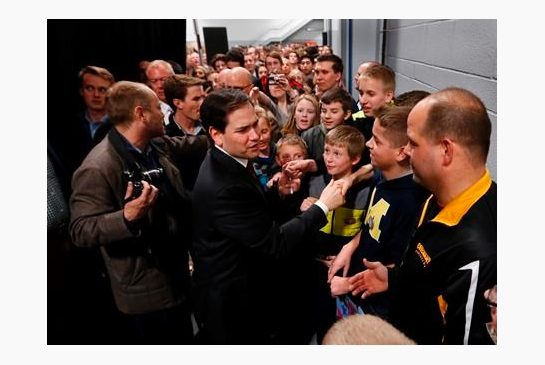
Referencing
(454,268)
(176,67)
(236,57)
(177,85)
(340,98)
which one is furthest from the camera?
(236,57)

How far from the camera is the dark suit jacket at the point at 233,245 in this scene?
42.9 inches

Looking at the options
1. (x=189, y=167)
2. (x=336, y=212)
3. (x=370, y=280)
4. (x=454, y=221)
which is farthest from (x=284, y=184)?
(x=454, y=221)

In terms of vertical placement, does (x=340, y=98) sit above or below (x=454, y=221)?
above

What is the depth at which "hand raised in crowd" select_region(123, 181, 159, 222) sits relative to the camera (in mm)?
1136

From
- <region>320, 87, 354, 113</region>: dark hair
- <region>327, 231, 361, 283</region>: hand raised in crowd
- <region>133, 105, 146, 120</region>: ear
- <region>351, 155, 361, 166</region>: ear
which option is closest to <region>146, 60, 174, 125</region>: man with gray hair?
<region>133, 105, 146, 120</region>: ear

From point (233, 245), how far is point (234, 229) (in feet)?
0.26

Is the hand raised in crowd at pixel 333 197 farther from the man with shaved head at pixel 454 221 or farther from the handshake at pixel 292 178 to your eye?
the man with shaved head at pixel 454 221

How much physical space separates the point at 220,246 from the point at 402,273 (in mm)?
478

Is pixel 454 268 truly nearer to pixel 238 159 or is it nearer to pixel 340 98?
pixel 238 159

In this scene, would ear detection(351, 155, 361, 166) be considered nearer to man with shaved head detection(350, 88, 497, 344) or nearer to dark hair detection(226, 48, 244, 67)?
man with shaved head detection(350, 88, 497, 344)

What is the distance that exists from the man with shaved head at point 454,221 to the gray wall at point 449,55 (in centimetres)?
21

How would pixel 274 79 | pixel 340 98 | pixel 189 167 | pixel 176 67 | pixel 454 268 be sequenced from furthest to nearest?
pixel 274 79
pixel 176 67
pixel 340 98
pixel 189 167
pixel 454 268

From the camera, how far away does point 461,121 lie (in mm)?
849

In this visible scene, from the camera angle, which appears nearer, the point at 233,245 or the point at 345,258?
the point at 233,245
